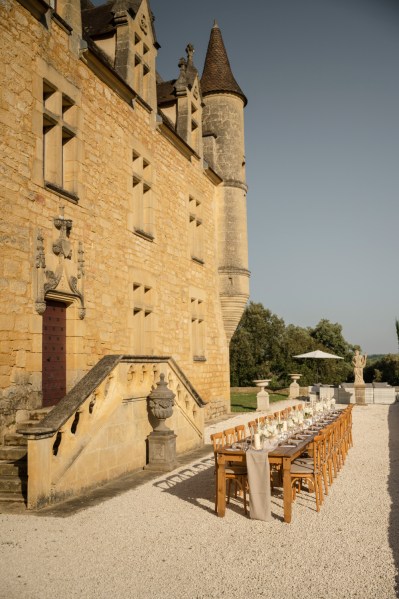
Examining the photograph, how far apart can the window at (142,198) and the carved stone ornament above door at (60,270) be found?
294 centimetres

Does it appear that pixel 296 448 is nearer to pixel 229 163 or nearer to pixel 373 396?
pixel 229 163

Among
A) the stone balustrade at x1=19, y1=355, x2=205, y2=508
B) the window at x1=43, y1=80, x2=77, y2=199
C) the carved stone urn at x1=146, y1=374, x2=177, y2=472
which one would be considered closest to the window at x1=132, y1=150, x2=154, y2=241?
the window at x1=43, y1=80, x2=77, y2=199

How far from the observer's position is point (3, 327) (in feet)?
26.9

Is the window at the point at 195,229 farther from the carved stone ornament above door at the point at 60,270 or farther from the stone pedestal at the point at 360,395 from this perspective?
the stone pedestal at the point at 360,395


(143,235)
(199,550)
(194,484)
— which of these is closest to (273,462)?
(199,550)

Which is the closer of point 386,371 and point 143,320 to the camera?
point 143,320

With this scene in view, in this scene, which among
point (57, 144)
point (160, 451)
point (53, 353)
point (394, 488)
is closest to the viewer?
point (394, 488)

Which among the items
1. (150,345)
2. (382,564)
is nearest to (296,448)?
(382,564)

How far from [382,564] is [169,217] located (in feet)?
37.3

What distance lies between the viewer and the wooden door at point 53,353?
952cm

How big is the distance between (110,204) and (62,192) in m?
1.98

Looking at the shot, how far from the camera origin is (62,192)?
32.3 ft

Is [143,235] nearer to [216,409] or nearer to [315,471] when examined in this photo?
[216,409]

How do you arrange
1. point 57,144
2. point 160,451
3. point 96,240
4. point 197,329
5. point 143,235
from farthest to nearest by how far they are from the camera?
point 197,329 < point 143,235 < point 96,240 < point 57,144 < point 160,451
